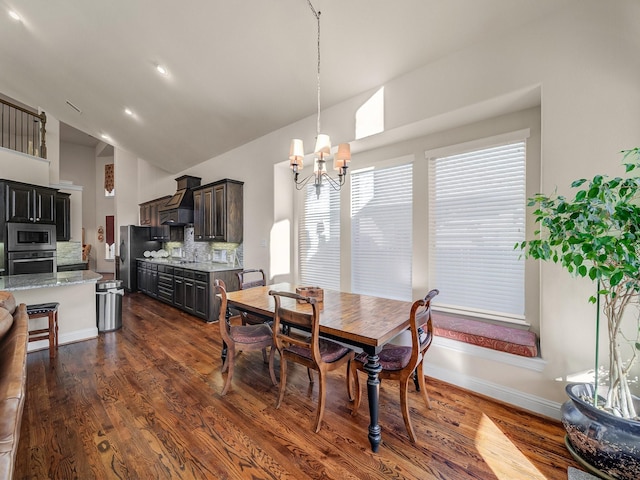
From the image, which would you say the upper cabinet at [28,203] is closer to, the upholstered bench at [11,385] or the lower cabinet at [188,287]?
the lower cabinet at [188,287]

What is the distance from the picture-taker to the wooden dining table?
181 centimetres

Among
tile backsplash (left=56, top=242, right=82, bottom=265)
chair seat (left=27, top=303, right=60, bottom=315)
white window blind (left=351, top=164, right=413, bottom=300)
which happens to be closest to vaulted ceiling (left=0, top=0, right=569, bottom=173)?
white window blind (left=351, top=164, right=413, bottom=300)

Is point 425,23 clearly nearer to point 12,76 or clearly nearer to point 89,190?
point 12,76

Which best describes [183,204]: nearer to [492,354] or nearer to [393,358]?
[393,358]

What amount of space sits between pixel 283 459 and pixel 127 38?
4642 millimetres

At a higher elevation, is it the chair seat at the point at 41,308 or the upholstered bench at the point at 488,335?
the chair seat at the point at 41,308

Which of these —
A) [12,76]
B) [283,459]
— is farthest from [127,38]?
[283,459]

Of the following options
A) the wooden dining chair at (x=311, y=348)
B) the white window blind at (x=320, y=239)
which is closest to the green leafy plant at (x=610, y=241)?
the wooden dining chair at (x=311, y=348)

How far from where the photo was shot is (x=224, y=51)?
3152 millimetres

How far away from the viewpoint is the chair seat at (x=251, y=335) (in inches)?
101

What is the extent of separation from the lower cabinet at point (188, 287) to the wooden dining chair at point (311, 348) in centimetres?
251

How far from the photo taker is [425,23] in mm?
2352

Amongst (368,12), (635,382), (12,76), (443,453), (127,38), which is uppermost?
(12,76)

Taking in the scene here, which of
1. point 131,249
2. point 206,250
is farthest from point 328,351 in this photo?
point 131,249
